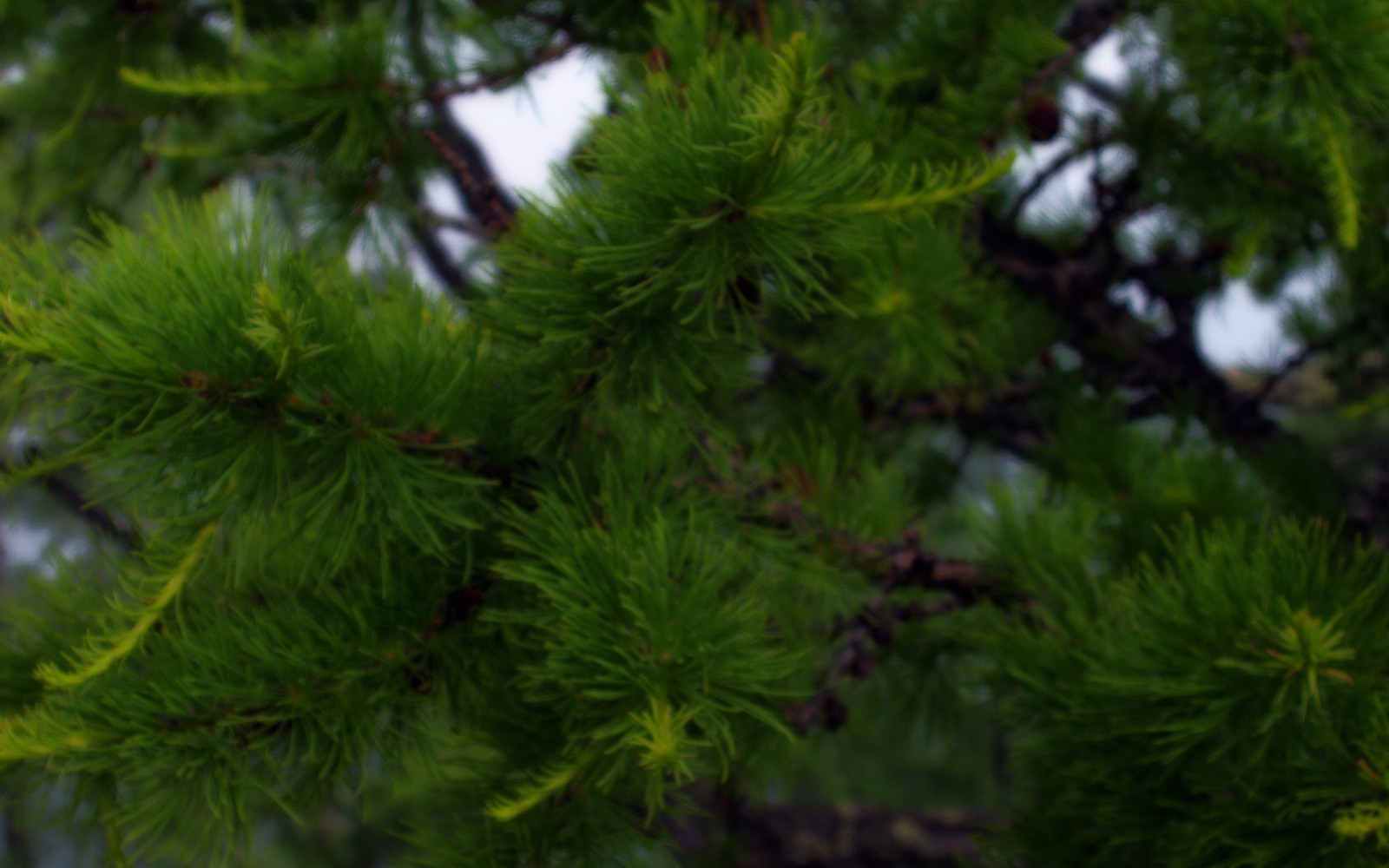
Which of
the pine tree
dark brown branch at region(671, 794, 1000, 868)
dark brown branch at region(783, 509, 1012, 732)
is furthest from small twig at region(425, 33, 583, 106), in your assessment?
dark brown branch at region(671, 794, 1000, 868)

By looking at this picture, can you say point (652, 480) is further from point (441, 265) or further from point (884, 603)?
point (441, 265)

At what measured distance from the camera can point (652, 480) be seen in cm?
54

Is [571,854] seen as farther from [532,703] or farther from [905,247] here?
[905,247]

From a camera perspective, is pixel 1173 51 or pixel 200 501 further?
pixel 1173 51

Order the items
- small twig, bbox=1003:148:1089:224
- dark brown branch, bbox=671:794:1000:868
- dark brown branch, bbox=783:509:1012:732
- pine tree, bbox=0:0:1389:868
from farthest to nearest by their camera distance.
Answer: dark brown branch, bbox=671:794:1000:868, small twig, bbox=1003:148:1089:224, dark brown branch, bbox=783:509:1012:732, pine tree, bbox=0:0:1389:868

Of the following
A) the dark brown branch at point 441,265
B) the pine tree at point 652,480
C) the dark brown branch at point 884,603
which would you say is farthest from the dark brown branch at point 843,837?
the dark brown branch at point 441,265

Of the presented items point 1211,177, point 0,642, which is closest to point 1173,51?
point 1211,177

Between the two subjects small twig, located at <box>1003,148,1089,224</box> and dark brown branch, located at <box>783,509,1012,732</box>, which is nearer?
dark brown branch, located at <box>783,509,1012,732</box>

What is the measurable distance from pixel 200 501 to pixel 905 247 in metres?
0.42

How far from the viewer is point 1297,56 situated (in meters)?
0.59

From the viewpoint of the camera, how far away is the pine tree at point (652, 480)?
1.39 ft

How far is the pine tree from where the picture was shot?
0.42m

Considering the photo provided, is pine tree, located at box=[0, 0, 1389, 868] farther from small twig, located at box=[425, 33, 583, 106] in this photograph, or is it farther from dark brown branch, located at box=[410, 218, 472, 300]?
dark brown branch, located at box=[410, 218, 472, 300]

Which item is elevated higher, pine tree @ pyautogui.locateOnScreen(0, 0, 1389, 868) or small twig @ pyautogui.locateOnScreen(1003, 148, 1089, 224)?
small twig @ pyautogui.locateOnScreen(1003, 148, 1089, 224)
